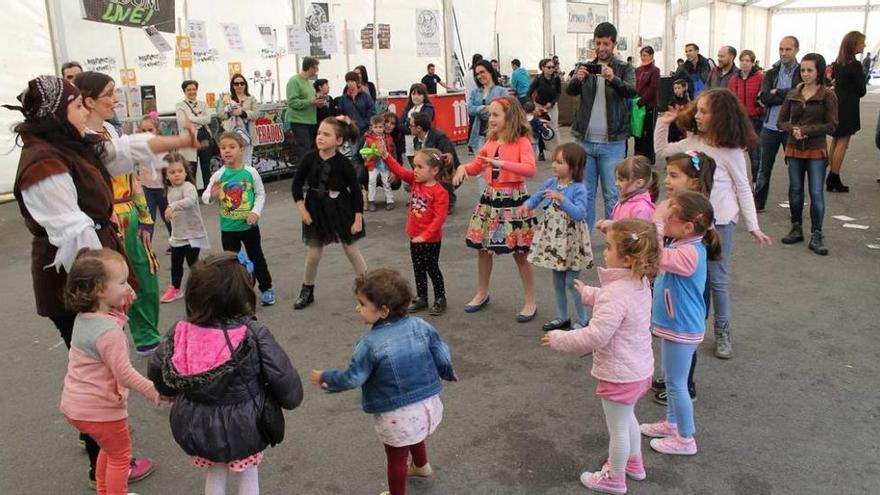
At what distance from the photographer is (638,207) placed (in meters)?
4.14

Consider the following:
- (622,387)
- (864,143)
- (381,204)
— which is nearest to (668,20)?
(864,143)

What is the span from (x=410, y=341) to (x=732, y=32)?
32921 mm

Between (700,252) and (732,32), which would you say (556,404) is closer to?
(700,252)

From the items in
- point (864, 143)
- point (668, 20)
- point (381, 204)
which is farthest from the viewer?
point (668, 20)

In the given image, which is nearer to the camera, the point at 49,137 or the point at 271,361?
the point at 271,361

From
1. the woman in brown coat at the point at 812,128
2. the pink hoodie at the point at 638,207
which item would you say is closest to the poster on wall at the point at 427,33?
the woman in brown coat at the point at 812,128

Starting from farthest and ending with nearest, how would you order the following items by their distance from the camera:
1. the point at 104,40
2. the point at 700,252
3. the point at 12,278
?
the point at 104,40 → the point at 12,278 → the point at 700,252

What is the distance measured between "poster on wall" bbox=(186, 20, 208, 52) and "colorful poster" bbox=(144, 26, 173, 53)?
47 centimetres

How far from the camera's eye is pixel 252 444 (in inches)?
101

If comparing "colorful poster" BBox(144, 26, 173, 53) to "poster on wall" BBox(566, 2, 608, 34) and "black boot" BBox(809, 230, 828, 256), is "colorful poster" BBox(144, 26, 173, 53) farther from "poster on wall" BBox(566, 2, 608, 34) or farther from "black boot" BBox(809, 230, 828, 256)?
"poster on wall" BBox(566, 2, 608, 34)

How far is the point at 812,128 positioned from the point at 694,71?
18.2 ft

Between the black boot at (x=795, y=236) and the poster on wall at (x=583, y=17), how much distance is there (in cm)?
1513

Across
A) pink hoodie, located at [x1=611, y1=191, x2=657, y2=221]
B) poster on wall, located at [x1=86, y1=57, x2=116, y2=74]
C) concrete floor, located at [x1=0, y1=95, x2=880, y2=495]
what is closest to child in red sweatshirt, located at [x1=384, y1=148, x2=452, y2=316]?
concrete floor, located at [x1=0, y1=95, x2=880, y2=495]

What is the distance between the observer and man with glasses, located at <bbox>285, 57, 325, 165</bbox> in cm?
1113
